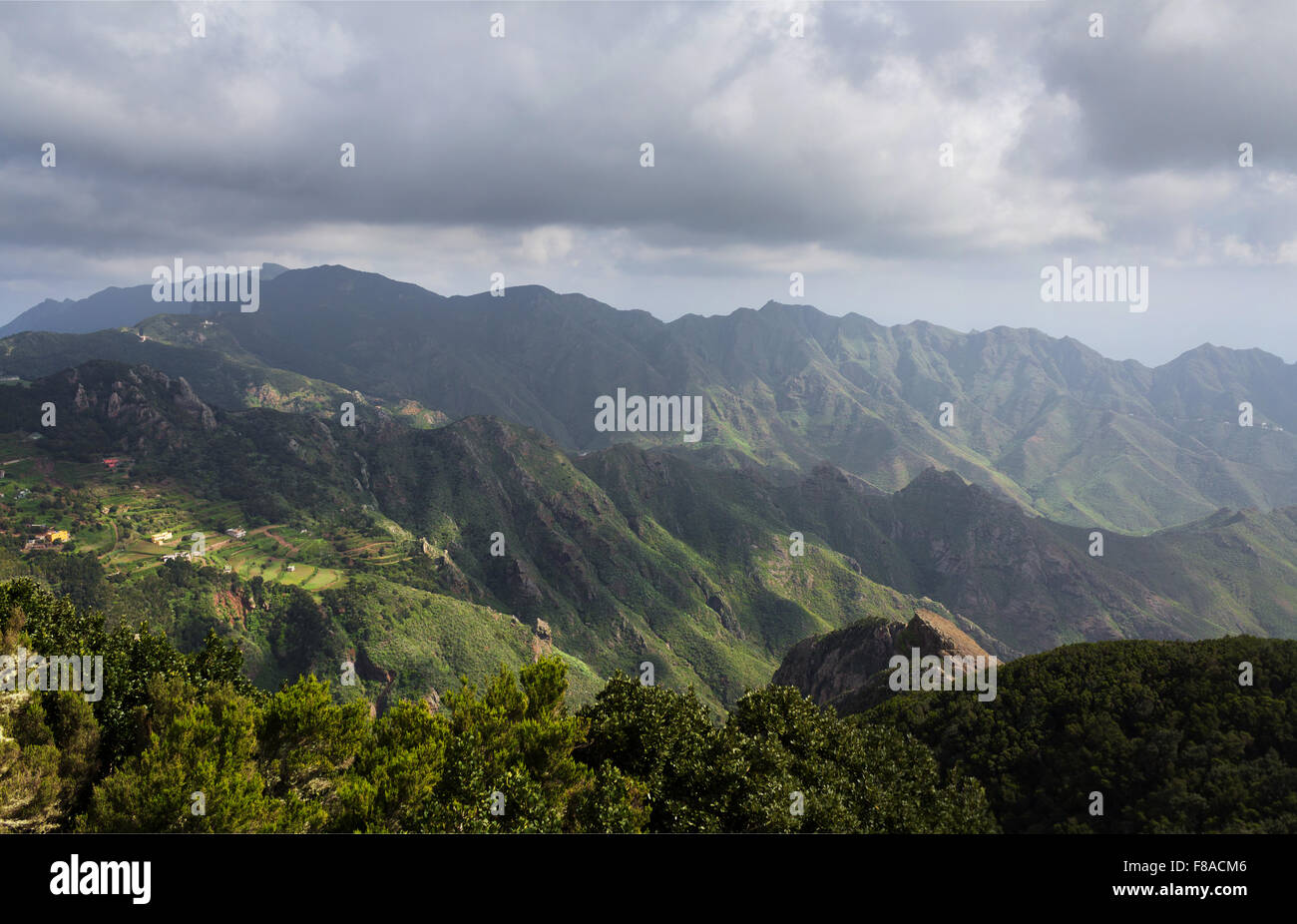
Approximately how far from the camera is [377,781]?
33312mm

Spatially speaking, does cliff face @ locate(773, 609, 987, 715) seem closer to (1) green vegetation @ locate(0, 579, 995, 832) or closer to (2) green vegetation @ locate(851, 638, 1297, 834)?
(2) green vegetation @ locate(851, 638, 1297, 834)

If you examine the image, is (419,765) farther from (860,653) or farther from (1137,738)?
(860,653)

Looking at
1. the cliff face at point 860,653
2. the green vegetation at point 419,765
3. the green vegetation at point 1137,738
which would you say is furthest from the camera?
the cliff face at point 860,653

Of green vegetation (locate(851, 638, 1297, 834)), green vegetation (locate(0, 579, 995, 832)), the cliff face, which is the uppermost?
A: green vegetation (locate(0, 579, 995, 832))

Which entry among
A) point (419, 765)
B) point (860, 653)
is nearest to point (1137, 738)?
point (419, 765)

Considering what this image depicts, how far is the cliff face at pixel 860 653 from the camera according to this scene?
132875 mm

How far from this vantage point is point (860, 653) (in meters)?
164

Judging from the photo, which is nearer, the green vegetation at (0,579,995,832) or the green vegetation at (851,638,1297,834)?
the green vegetation at (0,579,995,832)

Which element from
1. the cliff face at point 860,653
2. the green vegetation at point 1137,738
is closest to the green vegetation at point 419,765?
the green vegetation at point 1137,738

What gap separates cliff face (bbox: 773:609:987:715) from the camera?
132875 mm

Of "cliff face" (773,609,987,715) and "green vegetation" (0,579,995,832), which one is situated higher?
"green vegetation" (0,579,995,832)

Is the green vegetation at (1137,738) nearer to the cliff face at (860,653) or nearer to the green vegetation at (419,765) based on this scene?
the green vegetation at (419,765)

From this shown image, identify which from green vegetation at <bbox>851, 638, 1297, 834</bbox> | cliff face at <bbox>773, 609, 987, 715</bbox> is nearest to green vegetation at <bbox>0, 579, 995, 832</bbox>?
green vegetation at <bbox>851, 638, 1297, 834</bbox>
